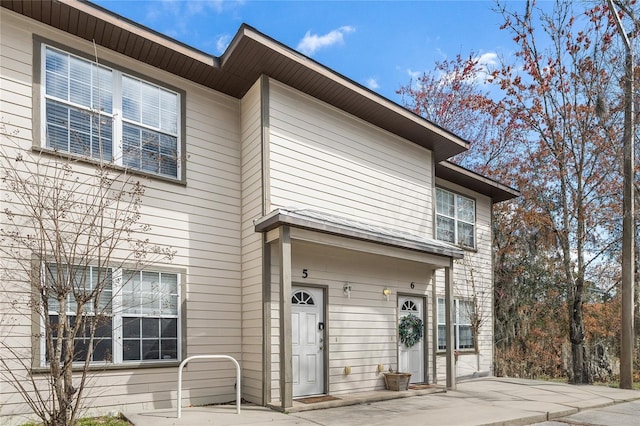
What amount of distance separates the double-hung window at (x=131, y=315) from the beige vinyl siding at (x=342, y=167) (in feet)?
7.74

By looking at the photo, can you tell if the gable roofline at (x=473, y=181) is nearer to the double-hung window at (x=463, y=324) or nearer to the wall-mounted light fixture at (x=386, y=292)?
the double-hung window at (x=463, y=324)

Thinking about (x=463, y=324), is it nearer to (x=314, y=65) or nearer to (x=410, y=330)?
(x=410, y=330)

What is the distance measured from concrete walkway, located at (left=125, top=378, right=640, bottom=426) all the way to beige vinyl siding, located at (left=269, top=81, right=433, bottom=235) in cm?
334

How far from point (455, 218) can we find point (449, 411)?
21.6 feet

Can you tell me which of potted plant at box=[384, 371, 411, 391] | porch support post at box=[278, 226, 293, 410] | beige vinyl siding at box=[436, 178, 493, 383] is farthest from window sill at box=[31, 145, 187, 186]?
beige vinyl siding at box=[436, 178, 493, 383]

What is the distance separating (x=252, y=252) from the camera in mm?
8359

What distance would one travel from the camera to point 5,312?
623 centimetres

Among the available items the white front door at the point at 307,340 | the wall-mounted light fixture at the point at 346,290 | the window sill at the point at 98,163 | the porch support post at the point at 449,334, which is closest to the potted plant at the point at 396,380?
the porch support post at the point at 449,334

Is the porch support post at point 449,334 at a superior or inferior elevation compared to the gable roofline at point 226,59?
inferior

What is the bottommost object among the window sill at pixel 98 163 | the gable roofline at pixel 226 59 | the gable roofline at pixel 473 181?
the window sill at pixel 98 163

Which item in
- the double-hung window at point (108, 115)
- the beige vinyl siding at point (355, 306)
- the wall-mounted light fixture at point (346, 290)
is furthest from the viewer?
the wall-mounted light fixture at point (346, 290)

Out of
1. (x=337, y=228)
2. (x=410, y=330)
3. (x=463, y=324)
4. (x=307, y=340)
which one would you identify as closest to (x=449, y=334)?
(x=410, y=330)

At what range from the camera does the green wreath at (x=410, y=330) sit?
1025cm

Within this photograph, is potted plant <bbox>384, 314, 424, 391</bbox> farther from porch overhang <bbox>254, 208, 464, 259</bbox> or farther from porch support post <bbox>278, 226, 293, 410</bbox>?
porch support post <bbox>278, 226, 293, 410</bbox>
